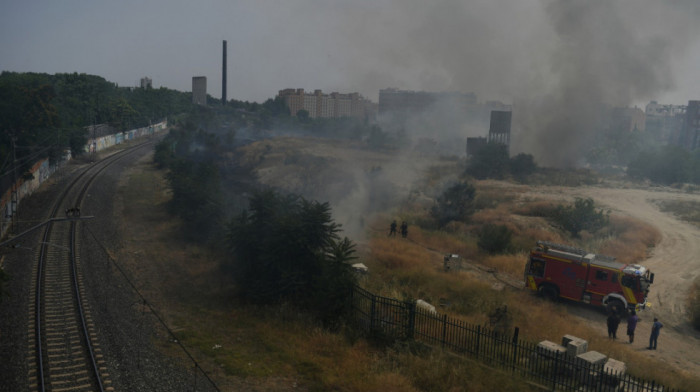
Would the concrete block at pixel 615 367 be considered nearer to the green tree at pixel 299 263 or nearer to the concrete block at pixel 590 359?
the concrete block at pixel 590 359

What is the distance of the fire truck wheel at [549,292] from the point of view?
62.8 feet

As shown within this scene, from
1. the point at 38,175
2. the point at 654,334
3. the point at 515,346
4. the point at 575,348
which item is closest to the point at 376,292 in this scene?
the point at 515,346

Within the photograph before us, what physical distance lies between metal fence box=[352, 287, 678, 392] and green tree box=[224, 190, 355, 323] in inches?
29.3

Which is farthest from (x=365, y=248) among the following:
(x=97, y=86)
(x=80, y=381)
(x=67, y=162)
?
(x=97, y=86)

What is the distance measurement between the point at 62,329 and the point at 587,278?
17137 mm

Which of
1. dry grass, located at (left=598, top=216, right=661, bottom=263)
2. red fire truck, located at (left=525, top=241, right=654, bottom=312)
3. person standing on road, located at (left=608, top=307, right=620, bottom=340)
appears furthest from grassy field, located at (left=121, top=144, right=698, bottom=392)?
red fire truck, located at (left=525, top=241, right=654, bottom=312)

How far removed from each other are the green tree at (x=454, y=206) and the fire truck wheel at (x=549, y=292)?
13014 mm

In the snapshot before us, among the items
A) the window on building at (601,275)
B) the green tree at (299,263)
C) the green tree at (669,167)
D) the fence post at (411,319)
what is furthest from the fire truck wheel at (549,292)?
the green tree at (669,167)

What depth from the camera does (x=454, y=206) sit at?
32.8 meters

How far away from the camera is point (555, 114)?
66.6 m

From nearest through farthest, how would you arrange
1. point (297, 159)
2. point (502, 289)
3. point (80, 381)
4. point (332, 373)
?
point (80, 381)
point (332, 373)
point (502, 289)
point (297, 159)

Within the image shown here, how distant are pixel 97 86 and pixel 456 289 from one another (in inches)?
3750

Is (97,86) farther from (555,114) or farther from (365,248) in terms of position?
(365,248)

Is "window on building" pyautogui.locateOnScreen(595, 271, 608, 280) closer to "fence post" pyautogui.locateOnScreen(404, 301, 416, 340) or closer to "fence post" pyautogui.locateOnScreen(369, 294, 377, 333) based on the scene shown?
"fence post" pyautogui.locateOnScreen(404, 301, 416, 340)
